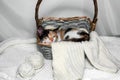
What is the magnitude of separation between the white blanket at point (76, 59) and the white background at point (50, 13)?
0.24 metres

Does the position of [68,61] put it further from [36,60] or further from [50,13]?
[50,13]

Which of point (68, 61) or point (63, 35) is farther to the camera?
point (63, 35)

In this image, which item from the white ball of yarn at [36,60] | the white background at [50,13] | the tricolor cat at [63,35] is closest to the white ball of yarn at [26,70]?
the white ball of yarn at [36,60]

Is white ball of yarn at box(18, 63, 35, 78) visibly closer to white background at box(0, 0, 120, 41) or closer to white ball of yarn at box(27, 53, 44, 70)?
white ball of yarn at box(27, 53, 44, 70)

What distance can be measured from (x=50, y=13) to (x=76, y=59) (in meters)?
0.38

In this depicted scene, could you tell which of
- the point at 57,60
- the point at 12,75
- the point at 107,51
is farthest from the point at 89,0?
the point at 12,75

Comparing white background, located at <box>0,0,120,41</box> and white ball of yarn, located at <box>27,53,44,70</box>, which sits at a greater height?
white background, located at <box>0,0,120,41</box>

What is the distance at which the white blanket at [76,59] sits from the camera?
3.36ft

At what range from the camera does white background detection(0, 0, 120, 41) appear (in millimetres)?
A: 1275

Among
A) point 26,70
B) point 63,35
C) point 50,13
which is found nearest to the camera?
point 26,70

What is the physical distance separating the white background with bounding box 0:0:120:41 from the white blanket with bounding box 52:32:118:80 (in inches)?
9.6

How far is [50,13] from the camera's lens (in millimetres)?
1318

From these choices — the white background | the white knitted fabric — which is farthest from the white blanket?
the white background

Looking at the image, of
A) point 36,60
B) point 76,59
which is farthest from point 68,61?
point 36,60
